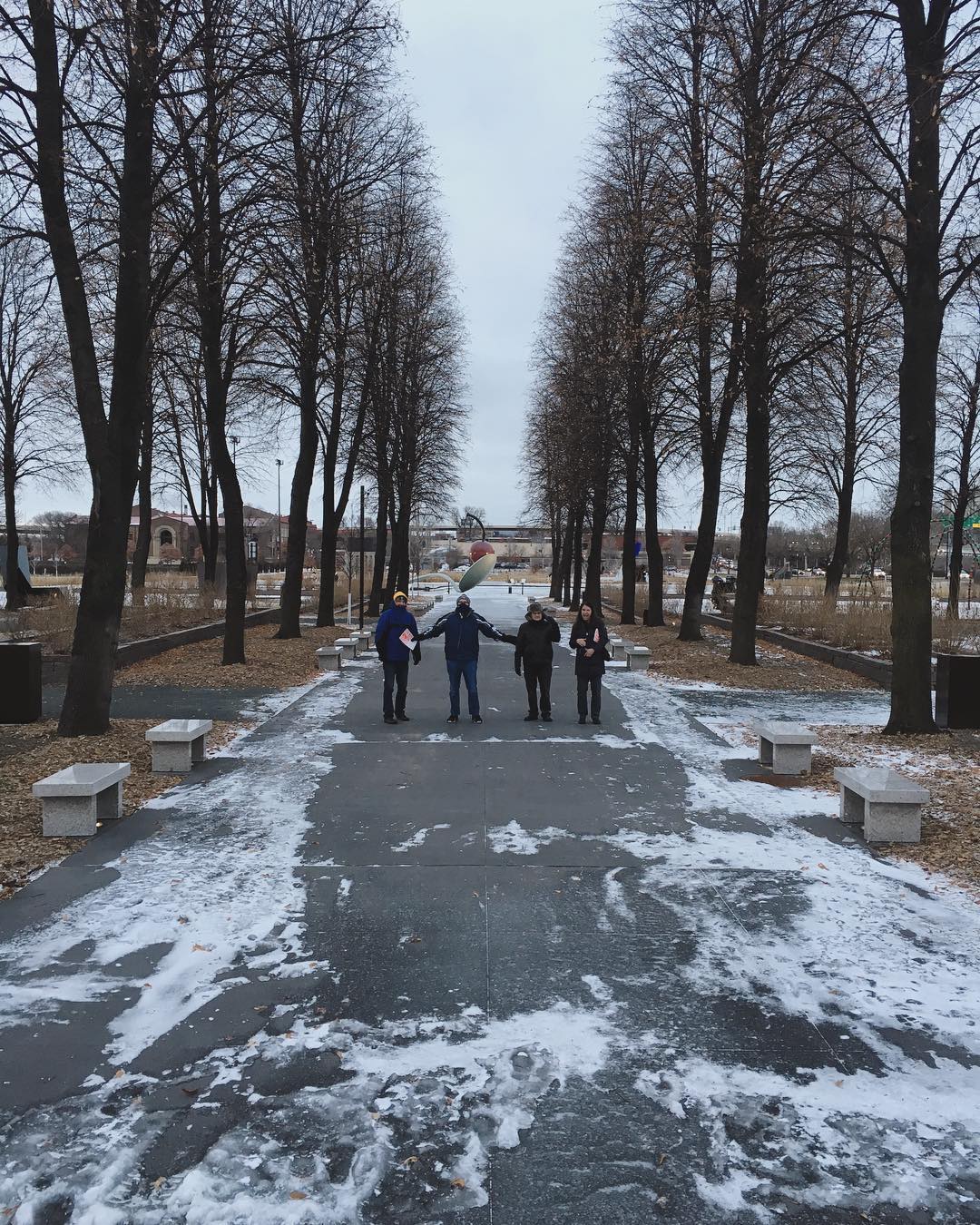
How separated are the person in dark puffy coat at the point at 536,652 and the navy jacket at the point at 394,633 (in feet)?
4.75

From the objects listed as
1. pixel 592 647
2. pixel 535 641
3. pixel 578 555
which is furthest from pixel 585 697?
pixel 578 555

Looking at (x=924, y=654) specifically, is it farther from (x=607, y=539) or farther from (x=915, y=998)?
(x=607, y=539)

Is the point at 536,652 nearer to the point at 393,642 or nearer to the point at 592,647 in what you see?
the point at 592,647

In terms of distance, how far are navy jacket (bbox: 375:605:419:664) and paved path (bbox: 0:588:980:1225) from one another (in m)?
4.03

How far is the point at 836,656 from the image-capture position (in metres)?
18.6

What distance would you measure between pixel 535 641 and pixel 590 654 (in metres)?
0.73

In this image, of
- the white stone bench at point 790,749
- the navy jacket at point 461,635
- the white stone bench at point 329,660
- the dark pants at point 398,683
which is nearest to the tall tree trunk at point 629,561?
the white stone bench at point 329,660

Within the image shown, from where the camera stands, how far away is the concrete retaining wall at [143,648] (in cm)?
1580

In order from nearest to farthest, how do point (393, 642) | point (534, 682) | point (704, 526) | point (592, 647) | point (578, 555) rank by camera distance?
point (393, 642)
point (592, 647)
point (534, 682)
point (704, 526)
point (578, 555)

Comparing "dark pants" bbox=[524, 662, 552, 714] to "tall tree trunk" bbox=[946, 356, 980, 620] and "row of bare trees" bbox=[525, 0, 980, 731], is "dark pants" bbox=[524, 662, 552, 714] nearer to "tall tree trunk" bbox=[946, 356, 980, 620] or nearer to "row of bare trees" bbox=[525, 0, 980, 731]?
"row of bare trees" bbox=[525, 0, 980, 731]

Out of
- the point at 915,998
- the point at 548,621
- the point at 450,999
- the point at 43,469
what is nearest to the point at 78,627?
the point at 548,621

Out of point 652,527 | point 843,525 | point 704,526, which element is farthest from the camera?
point 843,525

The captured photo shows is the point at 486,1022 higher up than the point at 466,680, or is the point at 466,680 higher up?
the point at 466,680

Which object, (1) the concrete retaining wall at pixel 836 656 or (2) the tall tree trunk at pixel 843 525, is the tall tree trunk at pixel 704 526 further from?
(2) the tall tree trunk at pixel 843 525
